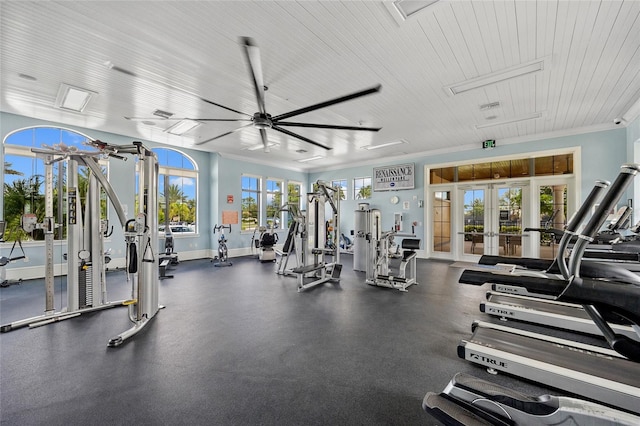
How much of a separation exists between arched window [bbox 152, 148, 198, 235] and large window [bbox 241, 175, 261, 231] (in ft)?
5.06

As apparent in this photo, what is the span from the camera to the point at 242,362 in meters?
2.47

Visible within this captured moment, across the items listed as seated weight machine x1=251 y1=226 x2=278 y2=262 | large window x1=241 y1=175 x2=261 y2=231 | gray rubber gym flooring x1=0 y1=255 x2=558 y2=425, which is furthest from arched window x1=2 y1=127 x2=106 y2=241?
large window x1=241 y1=175 x2=261 y2=231

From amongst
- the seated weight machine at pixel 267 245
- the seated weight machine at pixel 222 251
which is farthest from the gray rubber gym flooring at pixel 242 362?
the seated weight machine at pixel 267 245

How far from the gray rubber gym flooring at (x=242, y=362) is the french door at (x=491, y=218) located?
3606 mm

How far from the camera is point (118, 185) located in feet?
21.4

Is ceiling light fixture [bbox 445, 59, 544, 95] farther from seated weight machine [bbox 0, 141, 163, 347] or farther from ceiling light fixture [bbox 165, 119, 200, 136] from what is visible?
ceiling light fixture [bbox 165, 119, 200, 136]

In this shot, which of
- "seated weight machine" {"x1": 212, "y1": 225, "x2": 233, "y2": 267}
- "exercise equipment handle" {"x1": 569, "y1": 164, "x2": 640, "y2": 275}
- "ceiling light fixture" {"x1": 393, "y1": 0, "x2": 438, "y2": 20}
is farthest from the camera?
"seated weight machine" {"x1": 212, "y1": 225, "x2": 233, "y2": 267}

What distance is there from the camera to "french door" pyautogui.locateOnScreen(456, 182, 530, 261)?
697 centimetres

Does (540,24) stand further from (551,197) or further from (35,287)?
(35,287)

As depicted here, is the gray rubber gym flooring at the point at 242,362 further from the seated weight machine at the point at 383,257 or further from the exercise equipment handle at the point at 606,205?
the exercise equipment handle at the point at 606,205

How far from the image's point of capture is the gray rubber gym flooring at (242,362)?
1860 millimetres

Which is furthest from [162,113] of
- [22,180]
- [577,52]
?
[577,52]

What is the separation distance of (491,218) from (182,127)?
26.4ft

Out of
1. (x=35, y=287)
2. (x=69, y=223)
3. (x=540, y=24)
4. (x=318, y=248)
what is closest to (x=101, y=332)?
(x=69, y=223)
